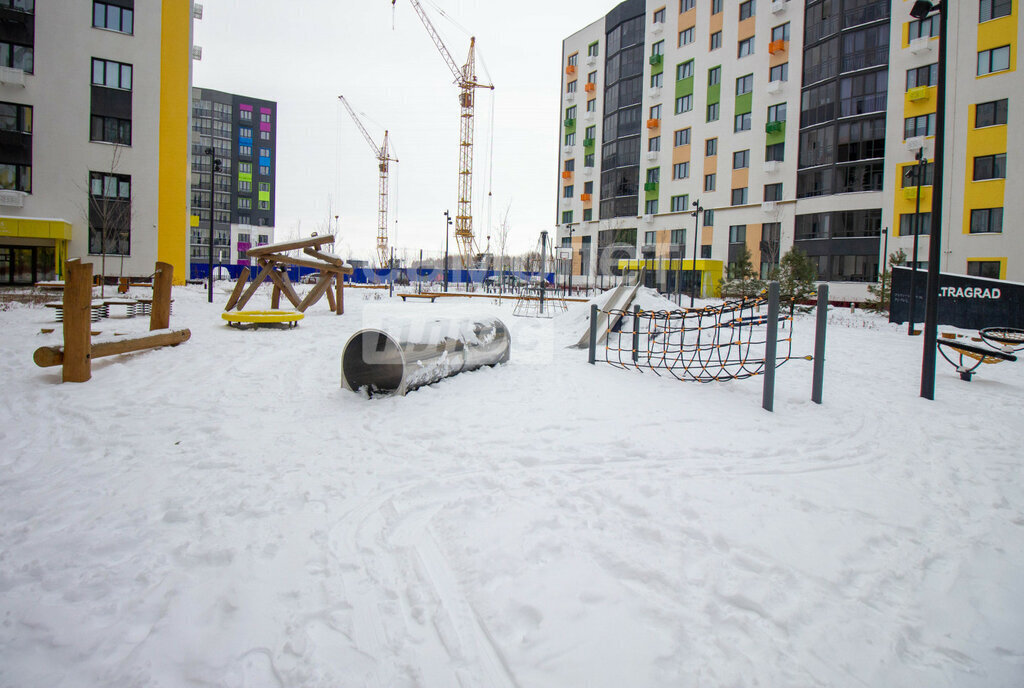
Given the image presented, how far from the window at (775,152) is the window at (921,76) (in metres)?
7.80

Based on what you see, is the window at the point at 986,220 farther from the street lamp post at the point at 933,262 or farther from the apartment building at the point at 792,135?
the street lamp post at the point at 933,262

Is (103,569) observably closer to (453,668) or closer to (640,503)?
(453,668)

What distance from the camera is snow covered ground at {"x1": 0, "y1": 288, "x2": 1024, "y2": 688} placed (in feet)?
8.04

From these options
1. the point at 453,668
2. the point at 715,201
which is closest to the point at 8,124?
the point at 453,668

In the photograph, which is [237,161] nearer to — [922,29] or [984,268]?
[922,29]

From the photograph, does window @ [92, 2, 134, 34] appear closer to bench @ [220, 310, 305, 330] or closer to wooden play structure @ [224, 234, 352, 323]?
wooden play structure @ [224, 234, 352, 323]

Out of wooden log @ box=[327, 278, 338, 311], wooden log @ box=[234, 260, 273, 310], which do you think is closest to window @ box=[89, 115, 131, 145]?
wooden log @ box=[327, 278, 338, 311]

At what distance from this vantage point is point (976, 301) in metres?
15.3

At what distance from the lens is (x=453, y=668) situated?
2373 millimetres

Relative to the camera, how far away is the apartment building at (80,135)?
95.4 feet

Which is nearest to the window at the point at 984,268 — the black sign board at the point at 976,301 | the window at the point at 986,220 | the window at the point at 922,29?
the window at the point at 986,220

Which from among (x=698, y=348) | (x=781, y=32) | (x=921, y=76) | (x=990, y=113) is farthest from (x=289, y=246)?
(x=781, y=32)

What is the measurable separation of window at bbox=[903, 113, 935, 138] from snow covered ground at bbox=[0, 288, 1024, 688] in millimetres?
34253

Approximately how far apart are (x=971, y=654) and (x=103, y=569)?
171 inches
